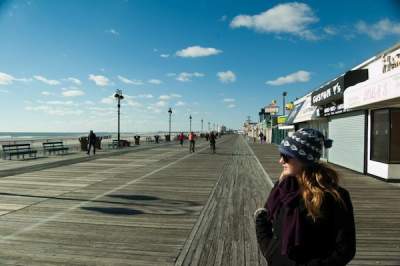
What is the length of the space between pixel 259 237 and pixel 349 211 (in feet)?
1.78

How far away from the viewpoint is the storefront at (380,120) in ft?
34.7

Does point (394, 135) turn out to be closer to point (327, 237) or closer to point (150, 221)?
point (150, 221)

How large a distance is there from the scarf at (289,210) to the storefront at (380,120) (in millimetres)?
9161

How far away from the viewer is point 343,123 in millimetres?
16578

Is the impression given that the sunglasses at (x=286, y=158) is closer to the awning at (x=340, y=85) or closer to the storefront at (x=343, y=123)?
the storefront at (x=343, y=123)

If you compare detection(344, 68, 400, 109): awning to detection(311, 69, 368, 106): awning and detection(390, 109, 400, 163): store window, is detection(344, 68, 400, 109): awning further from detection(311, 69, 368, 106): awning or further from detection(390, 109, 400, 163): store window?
detection(390, 109, 400, 163): store window

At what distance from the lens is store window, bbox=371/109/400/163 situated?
39.1ft

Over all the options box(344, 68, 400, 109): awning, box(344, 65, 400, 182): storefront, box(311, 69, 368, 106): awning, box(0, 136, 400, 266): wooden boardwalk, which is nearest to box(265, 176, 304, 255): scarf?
box(0, 136, 400, 266): wooden boardwalk

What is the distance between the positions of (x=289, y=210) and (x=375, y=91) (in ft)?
34.2


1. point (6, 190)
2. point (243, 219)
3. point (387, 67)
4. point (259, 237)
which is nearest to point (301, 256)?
point (259, 237)

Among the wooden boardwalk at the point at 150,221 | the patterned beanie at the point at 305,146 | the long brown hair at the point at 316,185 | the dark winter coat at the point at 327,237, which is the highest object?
the patterned beanie at the point at 305,146

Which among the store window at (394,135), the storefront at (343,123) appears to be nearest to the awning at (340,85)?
the storefront at (343,123)

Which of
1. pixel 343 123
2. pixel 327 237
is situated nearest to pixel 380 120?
pixel 343 123

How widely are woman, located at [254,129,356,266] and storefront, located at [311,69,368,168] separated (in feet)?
44.0
